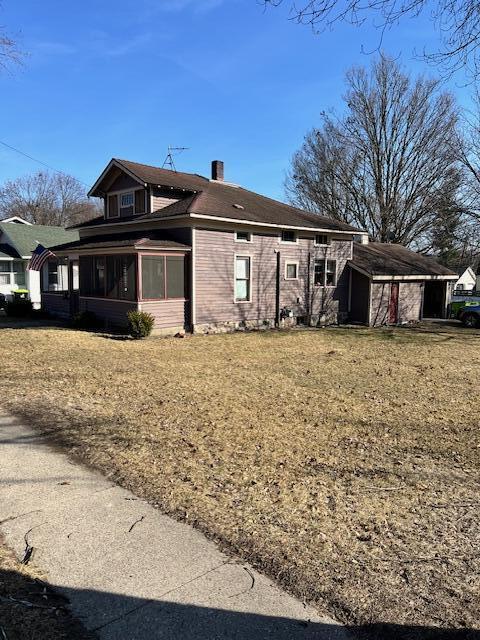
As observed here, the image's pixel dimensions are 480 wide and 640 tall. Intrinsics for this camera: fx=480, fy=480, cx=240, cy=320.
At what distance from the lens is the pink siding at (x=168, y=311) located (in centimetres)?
1620

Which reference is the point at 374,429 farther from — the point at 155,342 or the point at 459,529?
the point at 155,342

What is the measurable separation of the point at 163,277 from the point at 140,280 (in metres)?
0.93

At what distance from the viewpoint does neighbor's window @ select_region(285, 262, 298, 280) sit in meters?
20.8

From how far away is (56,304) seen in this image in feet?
68.0

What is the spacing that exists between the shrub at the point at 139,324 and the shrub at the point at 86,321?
281cm

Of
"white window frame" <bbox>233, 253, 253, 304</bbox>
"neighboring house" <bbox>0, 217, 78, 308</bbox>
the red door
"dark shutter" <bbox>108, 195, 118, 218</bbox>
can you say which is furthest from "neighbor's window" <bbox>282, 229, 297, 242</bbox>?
"neighboring house" <bbox>0, 217, 78, 308</bbox>

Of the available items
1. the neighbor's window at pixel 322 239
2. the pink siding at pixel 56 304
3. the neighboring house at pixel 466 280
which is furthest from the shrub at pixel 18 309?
the neighboring house at pixel 466 280

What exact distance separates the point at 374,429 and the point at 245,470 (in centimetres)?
239

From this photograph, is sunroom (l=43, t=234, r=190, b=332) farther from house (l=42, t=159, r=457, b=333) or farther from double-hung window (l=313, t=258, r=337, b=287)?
double-hung window (l=313, t=258, r=337, b=287)

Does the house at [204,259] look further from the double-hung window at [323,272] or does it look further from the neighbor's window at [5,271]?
the neighbor's window at [5,271]

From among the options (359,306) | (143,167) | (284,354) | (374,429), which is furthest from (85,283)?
(374,429)

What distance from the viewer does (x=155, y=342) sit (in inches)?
585

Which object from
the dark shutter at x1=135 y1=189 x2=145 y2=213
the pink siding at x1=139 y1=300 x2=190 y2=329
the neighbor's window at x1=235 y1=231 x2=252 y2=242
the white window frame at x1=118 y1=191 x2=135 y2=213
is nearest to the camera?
the pink siding at x1=139 y1=300 x2=190 y2=329

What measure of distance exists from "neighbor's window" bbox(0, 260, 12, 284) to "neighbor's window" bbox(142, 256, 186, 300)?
14717 mm
